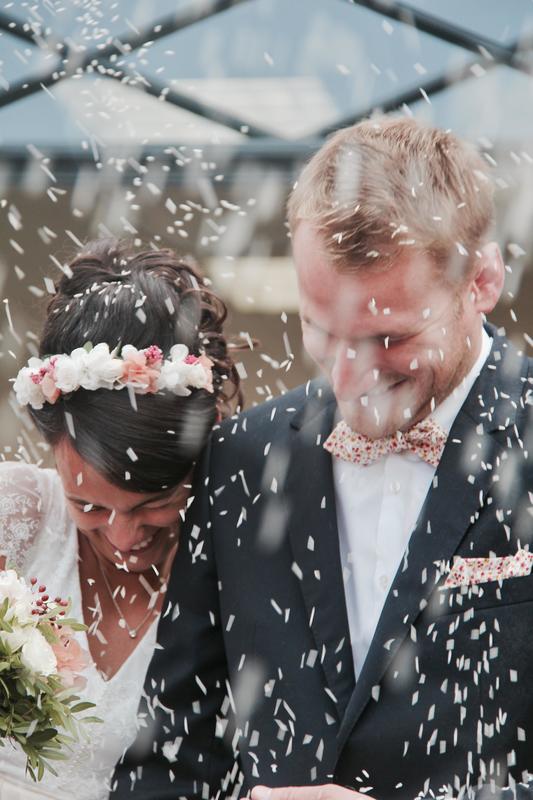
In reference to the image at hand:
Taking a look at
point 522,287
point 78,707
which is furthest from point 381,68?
point 78,707

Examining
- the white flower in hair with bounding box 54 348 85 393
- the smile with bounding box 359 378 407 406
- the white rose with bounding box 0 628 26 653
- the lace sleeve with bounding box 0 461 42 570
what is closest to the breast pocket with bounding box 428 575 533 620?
the smile with bounding box 359 378 407 406

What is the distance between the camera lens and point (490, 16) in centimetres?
671

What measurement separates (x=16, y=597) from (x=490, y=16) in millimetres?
4869

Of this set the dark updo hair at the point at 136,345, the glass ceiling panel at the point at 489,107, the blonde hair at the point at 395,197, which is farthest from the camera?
the glass ceiling panel at the point at 489,107

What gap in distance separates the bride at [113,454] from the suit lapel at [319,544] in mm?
470

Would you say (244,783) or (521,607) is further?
(244,783)

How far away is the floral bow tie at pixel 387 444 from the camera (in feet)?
9.68

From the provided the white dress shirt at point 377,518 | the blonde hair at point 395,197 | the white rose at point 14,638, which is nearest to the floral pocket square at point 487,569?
the white dress shirt at point 377,518

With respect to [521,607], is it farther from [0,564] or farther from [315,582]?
[0,564]

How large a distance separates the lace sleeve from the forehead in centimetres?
160

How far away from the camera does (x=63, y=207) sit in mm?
7395

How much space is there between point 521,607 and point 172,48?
477 centimetres

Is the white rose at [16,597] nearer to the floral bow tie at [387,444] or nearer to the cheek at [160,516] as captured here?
the cheek at [160,516]

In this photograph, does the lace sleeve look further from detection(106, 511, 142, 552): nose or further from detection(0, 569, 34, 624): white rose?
detection(0, 569, 34, 624): white rose
